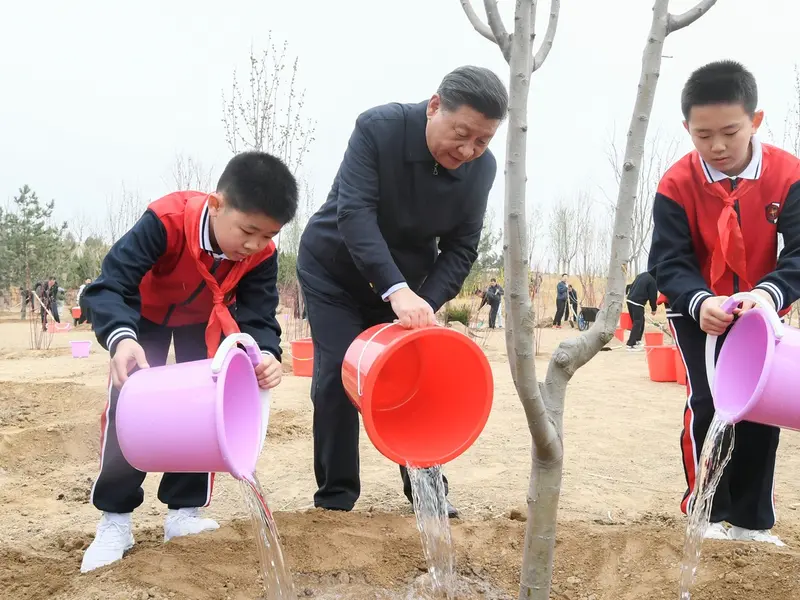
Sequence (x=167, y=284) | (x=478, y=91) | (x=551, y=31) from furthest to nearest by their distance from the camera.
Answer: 1. (x=167, y=284)
2. (x=478, y=91)
3. (x=551, y=31)

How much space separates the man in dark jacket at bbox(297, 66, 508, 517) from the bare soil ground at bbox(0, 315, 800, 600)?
0.32 metres

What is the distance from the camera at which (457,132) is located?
2010mm

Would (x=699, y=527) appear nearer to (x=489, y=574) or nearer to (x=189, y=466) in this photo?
(x=489, y=574)

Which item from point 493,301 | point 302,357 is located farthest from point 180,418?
point 493,301

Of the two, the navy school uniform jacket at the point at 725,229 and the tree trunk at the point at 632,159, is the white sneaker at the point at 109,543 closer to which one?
the tree trunk at the point at 632,159

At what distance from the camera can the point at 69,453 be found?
386 cm

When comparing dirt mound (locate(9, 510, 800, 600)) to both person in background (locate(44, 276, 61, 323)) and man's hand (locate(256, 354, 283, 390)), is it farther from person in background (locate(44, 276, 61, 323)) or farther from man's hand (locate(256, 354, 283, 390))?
person in background (locate(44, 276, 61, 323))

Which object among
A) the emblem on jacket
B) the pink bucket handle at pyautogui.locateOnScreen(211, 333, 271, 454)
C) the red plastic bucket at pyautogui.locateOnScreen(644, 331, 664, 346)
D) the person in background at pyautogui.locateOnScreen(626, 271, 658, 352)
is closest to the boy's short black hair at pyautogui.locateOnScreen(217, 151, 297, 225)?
the pink bucket handle at pyautogui.locateOnScreen(211, 333, 271, 454)

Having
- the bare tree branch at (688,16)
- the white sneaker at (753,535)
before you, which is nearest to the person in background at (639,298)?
the white sneaker at (753,535)

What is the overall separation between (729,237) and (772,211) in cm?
18

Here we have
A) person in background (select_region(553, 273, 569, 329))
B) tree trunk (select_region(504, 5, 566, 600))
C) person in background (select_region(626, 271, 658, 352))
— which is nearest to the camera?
tree trunk (select_region(504, 5, 566, 600))

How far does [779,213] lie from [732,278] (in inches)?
9.2

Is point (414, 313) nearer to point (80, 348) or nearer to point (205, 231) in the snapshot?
point (205, 231)

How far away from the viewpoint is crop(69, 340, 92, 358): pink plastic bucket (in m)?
9.07
